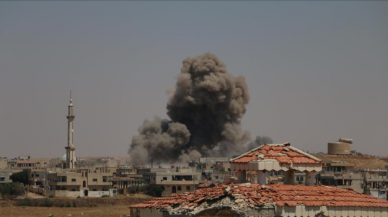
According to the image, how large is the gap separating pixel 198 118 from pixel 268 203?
118226 millimetres

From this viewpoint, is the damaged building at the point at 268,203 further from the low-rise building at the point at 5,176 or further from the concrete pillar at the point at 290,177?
the low-rise building at the point at 5,176

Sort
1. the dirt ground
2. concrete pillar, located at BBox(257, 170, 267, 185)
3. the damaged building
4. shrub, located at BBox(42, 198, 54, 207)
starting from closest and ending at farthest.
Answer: the damaged building, concrete pillar, located at BBox(257, 170, 267, 185), the dirt ground, shrub, located at BBox(42, 198, 54, 207)

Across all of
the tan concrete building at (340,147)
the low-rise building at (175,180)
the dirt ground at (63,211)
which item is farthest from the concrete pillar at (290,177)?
the tan concrete building at (340,147)

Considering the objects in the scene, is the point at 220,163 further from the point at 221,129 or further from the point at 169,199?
the point at 169,199

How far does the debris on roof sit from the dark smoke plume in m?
110

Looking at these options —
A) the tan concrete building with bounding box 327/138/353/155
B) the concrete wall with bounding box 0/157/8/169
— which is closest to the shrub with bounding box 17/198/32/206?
the tan concrete building with bounding box 327/138/353/155

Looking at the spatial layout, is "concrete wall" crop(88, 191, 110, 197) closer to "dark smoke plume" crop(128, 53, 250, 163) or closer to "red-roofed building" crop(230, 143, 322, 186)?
"dark smoke plume" crop(128, 53, 250, 163)

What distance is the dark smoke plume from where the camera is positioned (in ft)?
445

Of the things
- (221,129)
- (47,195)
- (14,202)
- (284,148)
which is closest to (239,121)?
(221,129)

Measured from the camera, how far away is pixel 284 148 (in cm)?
2344

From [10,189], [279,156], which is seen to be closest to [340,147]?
[10,189]

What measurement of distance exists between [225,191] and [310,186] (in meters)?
3.20

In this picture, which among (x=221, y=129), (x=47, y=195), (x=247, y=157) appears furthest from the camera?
(x=221, y=129)

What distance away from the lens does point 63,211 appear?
77875 mm
